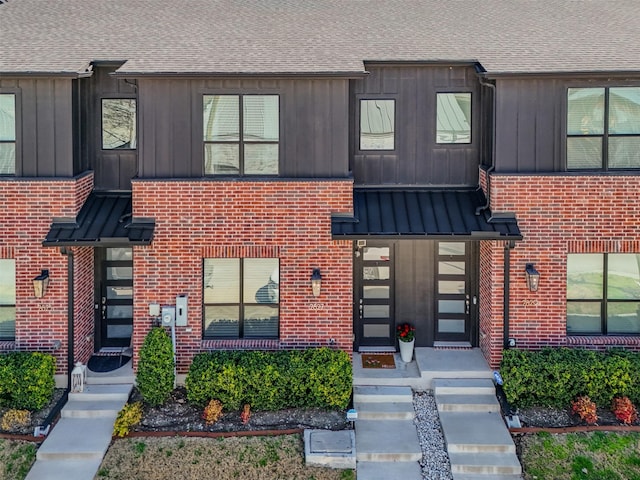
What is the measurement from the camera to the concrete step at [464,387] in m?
12.2

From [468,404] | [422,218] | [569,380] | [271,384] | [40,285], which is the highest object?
[422,218]

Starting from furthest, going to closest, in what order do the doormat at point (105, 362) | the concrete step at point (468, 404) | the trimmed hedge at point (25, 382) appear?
the doormat at point (105, 362), the concrete step at point (468, 404), the trimmed hedge at point (25, 382)

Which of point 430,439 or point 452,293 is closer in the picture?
point 430,439

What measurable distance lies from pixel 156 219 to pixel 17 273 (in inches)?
108

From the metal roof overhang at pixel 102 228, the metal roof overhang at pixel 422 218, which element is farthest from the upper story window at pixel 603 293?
the metal roof overhang at pixel 102 228

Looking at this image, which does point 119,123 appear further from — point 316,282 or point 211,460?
point 211,460

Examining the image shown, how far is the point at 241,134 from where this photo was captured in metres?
12.5

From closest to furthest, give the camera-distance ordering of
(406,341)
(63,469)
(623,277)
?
(63,469)
(623,277)
(406,341)

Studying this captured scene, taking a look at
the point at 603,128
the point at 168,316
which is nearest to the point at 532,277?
the point at 603,128

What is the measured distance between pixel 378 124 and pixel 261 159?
100 inches

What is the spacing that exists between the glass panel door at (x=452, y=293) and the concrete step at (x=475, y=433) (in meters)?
2.47

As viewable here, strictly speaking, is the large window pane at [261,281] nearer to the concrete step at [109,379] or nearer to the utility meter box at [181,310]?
the utility meter box at [181,310]

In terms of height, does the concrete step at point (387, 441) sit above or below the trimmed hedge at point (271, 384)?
below

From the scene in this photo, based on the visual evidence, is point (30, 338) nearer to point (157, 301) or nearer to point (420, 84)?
point (157, 301)
